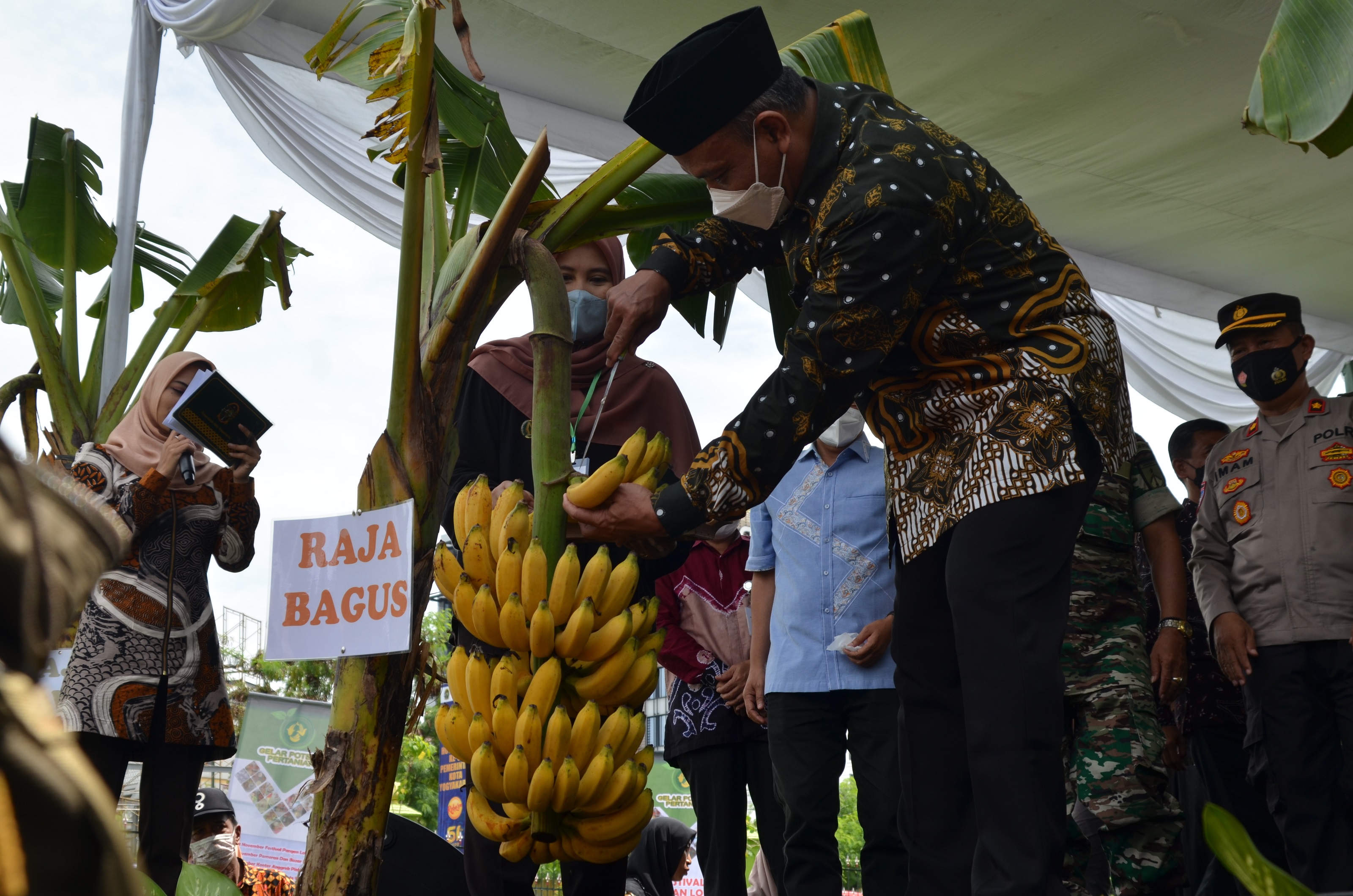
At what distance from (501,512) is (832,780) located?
1.38 meters

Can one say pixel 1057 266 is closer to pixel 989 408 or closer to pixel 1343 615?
pixel 989 408

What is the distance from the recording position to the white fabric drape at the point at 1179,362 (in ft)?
23.7

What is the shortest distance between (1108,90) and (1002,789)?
4402 mm

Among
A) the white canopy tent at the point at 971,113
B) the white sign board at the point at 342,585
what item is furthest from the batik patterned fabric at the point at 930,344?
the white canopy tent at the point at 971,113

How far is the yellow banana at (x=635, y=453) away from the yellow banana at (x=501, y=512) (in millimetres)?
204

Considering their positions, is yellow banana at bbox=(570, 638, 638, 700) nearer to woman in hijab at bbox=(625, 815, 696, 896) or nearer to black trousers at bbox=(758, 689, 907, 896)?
black trousers at bbox=(758, 689, 907, 896)

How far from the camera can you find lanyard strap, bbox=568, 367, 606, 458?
1906mm

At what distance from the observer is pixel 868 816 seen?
277cm

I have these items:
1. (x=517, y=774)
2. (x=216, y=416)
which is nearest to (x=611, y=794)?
(x=517, y=774)

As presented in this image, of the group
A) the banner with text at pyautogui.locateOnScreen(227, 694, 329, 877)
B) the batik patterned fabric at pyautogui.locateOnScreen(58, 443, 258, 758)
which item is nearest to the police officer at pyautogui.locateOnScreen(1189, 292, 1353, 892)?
the batik patterned fabric at pyautogui.locateOnScreen(58, 443, 258, 758)

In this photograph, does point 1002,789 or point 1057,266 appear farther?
point 1057,266

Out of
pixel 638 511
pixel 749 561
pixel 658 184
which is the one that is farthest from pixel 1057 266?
pixel 749 561

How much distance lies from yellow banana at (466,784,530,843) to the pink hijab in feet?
6.25

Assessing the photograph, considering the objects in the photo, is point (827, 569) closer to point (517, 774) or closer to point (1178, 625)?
point (1178, 625)
